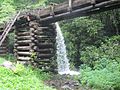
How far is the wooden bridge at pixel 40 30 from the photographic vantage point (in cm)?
1609

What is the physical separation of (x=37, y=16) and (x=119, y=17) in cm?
1023

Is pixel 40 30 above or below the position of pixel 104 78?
above

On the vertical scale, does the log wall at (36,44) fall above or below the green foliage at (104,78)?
above

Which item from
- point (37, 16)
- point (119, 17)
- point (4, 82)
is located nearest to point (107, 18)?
→ point (119, 17)

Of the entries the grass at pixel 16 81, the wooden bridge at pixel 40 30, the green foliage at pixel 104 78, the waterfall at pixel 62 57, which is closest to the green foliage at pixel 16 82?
the grass at pixel 16 81

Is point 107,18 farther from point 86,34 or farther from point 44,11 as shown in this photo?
point 44,11

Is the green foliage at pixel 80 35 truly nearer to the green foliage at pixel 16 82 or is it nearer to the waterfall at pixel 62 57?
the waterfall at pixel 62 57

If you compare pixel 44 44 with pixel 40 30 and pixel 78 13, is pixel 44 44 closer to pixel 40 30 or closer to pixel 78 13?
pixel 40 30

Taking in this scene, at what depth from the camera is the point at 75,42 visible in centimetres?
2483

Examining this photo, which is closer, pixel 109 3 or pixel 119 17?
pixel 109 3

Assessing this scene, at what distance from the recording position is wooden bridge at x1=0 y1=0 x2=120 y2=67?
16.1m

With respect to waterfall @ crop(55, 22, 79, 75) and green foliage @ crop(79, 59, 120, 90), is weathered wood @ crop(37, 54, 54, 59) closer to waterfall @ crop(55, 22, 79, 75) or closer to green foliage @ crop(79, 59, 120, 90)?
waterfall @ crop(55, 22, 79, 75)

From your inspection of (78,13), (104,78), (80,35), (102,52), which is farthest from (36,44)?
(80,35)

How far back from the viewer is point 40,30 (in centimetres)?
1842
